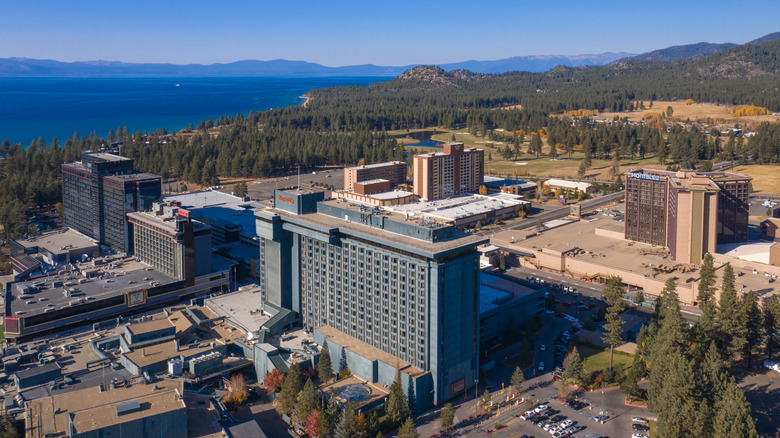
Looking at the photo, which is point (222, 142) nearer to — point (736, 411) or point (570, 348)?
point (570, 348)

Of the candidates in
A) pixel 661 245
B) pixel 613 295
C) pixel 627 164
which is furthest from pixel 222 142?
pixel 613 295

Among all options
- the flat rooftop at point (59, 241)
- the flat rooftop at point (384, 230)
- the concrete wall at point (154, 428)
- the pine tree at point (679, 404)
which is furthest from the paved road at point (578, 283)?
the flat rooftop at point (59, 241)

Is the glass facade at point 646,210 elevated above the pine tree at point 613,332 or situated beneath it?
elevated above

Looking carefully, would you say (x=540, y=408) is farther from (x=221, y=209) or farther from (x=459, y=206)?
(x=221, y=209)

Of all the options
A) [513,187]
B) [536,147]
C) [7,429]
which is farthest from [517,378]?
[536,147]

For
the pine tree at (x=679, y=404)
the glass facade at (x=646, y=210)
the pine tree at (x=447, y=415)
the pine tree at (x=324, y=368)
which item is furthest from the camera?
the glass facade at (x=646, y=210)

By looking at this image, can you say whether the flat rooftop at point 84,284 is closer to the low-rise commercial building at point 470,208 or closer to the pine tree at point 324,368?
the pine tree at point 324,368
